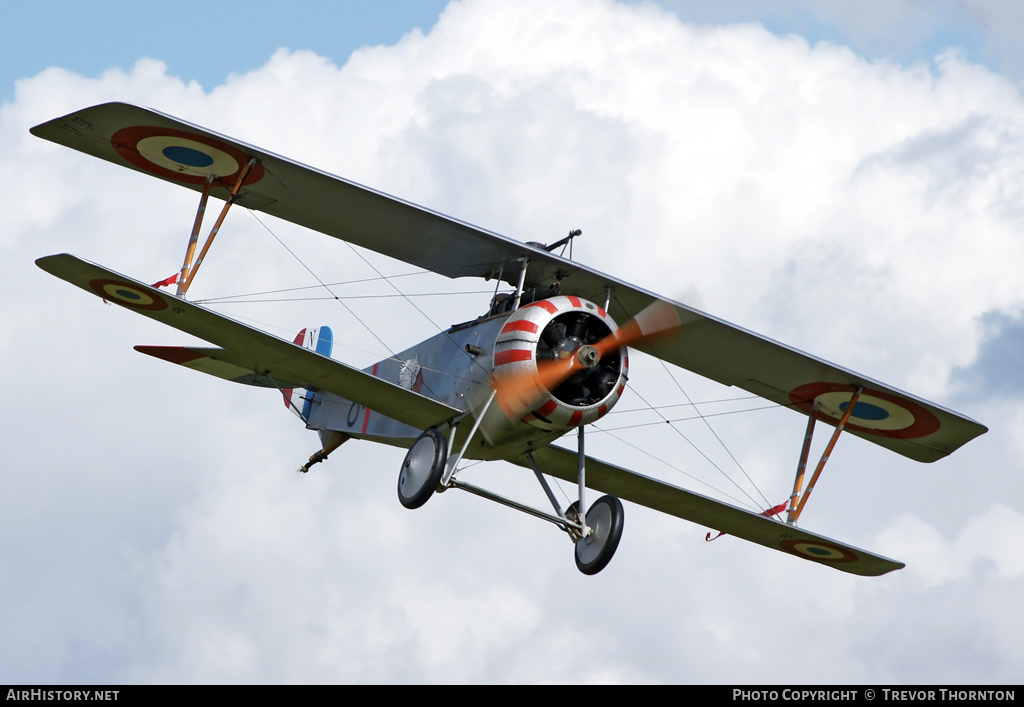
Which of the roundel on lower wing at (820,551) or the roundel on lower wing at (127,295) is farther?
the roundel on lower wing at (820,551)

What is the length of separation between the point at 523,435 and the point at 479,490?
2.66 feet

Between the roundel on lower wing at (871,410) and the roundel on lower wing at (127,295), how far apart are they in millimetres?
6874

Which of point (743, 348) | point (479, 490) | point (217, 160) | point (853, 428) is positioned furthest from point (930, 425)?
point (217, 160)

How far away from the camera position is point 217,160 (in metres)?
13.6

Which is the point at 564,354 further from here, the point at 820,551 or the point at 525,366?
the point at 820,551

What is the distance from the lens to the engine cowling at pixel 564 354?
42.4 ft

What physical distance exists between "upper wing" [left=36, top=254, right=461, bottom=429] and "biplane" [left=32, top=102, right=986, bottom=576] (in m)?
0.02

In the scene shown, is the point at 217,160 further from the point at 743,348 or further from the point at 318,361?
the point at 743,348

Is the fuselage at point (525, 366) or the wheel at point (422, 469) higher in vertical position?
the fuselage at point (525, 366)

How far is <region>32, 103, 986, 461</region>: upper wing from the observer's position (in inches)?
523

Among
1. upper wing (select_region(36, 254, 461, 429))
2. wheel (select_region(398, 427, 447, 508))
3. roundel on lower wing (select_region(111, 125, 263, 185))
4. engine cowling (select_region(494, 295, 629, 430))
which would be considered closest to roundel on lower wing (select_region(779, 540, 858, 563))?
engine cowling (select_region(494, 295, 629, 430))

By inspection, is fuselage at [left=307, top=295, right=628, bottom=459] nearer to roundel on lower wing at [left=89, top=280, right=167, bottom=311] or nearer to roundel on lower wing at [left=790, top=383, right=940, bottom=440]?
roundel on lower wing at [left=89, top=280, right=167, bottom=311]

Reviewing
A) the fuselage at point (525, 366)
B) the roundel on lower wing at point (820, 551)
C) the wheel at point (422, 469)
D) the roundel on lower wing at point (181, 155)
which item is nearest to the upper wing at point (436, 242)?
the roundel on lower wing at point (181, 155)

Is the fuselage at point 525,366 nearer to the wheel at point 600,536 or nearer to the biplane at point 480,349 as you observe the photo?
the biplane at point 480,349
